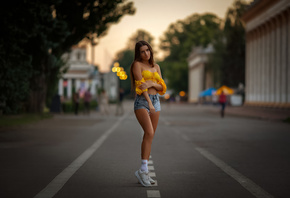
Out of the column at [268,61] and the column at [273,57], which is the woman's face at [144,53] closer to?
the column at [273,57]

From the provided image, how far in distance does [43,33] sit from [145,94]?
1708cm

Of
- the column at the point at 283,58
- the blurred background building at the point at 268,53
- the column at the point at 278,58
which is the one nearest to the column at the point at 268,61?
the blurred background building at the point at 268,53

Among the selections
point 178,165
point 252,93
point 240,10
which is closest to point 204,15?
point 240,10

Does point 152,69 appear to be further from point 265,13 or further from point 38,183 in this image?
point 265,13

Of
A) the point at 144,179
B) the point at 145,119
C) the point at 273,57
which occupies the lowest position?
the point at 144,179

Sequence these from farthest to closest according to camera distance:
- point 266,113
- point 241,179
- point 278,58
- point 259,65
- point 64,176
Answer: point 259,65
point 278,58
point 266,113
point 64,176
point 241,179

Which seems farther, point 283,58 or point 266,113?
point 283,58

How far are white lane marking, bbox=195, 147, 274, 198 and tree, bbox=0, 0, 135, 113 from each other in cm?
1124

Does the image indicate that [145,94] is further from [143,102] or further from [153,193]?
[153,193]

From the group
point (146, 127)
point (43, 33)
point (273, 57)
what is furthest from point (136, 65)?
point (273, 57)

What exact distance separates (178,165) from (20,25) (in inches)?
495

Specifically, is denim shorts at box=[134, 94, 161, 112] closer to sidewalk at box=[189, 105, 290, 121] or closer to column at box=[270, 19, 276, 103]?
sidewalk at box=[189, 105, 290, 121]

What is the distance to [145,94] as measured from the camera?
24.0ft

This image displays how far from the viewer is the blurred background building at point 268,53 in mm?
44938
